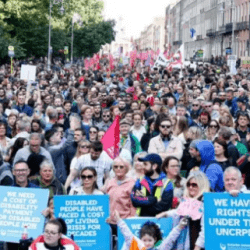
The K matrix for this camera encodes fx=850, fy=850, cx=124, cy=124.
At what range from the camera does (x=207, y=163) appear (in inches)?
377

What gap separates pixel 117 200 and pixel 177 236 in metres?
1.27

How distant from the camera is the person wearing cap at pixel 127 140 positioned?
12.8 m

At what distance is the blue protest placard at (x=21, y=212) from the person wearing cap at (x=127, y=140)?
3944 mm

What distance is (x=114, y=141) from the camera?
458 inches

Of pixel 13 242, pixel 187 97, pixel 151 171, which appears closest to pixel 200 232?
pixel 151 171

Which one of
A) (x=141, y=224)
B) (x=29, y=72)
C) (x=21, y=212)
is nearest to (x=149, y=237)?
(x=141, y=224)

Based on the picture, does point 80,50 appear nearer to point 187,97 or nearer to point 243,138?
point 187,97

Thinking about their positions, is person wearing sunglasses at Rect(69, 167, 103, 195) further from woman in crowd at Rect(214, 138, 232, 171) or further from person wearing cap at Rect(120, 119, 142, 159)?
person wearing cap at Rect(120, 119, 142, 159)

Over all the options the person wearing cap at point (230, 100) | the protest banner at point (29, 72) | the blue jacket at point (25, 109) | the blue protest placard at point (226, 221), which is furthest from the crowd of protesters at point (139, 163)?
the protest banner at point (29, 72)

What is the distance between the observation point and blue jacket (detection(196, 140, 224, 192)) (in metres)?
9.11

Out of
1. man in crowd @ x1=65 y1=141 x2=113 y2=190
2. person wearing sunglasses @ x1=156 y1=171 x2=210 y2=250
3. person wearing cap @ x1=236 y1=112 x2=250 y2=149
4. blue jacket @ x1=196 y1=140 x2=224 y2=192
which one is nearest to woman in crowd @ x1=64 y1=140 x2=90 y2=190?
man in crowd @ x1=65 y1=141 x2=113 y2=190

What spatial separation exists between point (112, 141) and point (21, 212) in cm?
303

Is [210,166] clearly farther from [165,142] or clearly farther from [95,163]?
[165,142]

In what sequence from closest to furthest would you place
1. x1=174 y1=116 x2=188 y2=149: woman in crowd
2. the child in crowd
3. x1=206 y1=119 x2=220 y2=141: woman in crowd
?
the child in crowd < x1=206 y1=119 x2=220 y2=141: woman in crowd < x1=174 y1=116 x2=188 y2=149: woman in crowd
